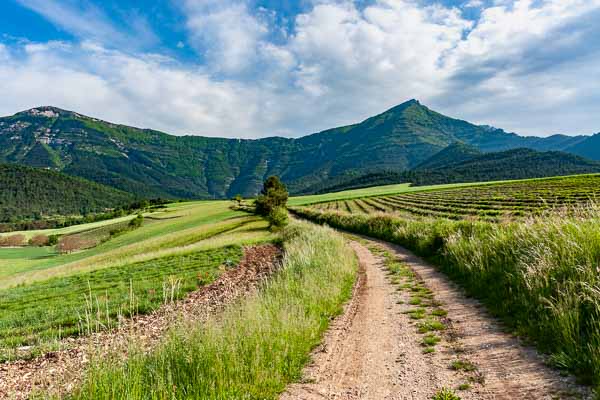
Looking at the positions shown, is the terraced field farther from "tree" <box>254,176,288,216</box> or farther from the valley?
"tree" <box>254,176,288,216</box>

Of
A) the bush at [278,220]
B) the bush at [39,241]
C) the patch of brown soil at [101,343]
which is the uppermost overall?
A: the patch of brown soil at [101,343]

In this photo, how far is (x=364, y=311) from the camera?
32.9 ft

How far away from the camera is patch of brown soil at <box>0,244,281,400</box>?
590 centimetres

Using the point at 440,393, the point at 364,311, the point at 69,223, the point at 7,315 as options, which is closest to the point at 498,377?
the point at 440,393

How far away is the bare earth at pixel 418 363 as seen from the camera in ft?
17.4

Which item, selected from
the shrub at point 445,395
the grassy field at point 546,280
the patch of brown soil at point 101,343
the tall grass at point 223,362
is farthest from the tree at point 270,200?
the shrub at point 445,395

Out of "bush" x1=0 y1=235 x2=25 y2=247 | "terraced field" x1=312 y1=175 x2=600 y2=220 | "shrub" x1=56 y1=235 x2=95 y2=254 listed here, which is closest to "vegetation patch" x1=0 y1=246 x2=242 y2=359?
"terraced field" x1=312 y1=175 x2=600 y2=220

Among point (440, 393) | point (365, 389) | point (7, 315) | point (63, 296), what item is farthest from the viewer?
point (63, 296)

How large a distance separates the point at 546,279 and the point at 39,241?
437 feet

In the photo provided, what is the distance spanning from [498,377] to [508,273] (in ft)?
16.0

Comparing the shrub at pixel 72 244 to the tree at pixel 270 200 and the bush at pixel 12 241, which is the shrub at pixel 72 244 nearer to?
the bush at pixel 12 241

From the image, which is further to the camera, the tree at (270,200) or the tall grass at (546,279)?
the tree at (270,200)

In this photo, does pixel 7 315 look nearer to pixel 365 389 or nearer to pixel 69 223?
pixel 365 389

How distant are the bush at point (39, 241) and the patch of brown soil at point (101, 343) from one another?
373 feet
